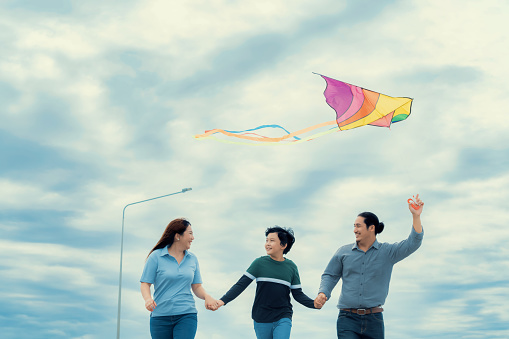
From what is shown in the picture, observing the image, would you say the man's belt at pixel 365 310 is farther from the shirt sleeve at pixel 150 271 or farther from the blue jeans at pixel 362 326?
the shirt sleeve at pixel 150 271

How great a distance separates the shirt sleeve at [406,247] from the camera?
7609mm

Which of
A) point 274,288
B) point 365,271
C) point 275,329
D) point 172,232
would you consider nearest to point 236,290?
point 274,288

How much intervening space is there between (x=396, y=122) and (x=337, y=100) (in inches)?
44.4

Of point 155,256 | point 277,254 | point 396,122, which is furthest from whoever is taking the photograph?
point 396,122

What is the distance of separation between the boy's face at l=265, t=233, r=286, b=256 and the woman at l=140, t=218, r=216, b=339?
111 centimetres

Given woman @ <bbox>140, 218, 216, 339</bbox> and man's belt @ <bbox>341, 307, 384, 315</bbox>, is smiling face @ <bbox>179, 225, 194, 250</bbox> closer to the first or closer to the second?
woman @ <bbox>140, 218, 216, 339</bbox>

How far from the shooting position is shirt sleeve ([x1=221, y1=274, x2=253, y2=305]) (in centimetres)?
844

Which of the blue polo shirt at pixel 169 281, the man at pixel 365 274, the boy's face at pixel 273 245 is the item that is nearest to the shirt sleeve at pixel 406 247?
the man at pixel 365 274

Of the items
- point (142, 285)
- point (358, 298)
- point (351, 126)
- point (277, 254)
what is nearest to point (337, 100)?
point (351, 126)

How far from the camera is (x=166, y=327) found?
7.62 m

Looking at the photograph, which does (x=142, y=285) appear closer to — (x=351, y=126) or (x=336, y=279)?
(x=336, y=279)

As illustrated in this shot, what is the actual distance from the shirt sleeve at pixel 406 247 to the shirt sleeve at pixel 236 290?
7.05 feet

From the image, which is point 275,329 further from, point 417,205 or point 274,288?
point 417,205

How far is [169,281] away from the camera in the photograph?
7.82m
